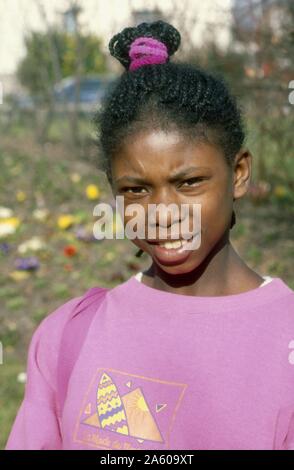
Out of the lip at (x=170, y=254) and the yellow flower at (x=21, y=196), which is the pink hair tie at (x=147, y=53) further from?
the yellow flower at (x=21, y=196)

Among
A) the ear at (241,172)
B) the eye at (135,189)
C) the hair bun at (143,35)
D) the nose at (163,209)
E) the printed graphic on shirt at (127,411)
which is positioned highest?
the hair bun at (143,35)

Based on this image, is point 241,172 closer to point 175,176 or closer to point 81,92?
point 175,176

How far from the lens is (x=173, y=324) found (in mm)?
1576

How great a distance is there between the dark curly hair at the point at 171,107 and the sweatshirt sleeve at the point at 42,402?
422 millimetres

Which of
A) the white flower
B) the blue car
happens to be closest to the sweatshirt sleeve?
the white flower

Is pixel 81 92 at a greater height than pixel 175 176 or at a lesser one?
greater

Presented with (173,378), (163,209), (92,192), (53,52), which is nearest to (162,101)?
(163,209)

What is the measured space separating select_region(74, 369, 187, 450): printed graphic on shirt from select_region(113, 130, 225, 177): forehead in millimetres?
460

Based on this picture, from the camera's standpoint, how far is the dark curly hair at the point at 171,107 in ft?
5.23

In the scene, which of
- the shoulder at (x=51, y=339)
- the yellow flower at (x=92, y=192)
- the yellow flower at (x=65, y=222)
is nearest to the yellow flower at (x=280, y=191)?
the yellow flower at (x=92, y=192)

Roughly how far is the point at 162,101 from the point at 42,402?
0.75 m

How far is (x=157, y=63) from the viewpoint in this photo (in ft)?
5.61

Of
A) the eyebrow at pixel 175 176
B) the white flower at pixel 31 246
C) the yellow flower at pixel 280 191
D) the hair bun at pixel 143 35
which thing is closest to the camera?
the eyebrow at pixel 175 176

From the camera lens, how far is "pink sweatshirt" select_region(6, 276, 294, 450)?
1.43 meters
